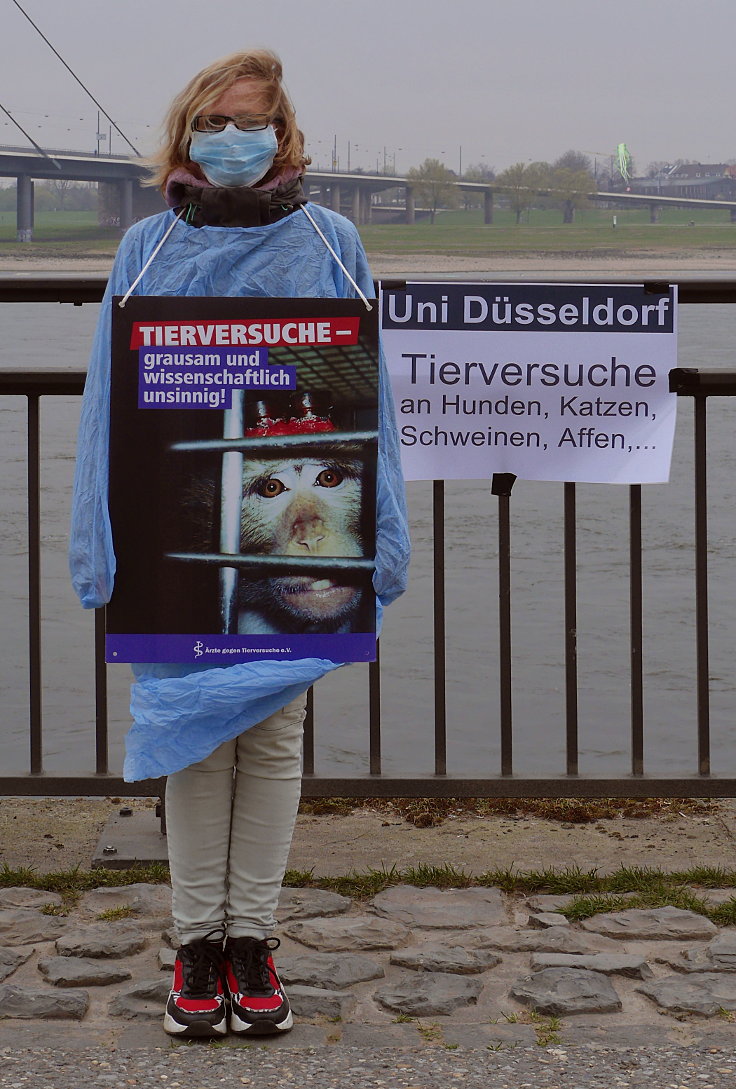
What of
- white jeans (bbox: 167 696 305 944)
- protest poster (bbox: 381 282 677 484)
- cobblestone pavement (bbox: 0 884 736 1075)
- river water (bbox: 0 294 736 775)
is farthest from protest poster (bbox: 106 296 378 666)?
river water (bbox: 0 294 736 775)

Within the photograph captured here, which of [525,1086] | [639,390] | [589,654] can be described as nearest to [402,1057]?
[525,1086]

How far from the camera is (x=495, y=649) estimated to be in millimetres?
7082

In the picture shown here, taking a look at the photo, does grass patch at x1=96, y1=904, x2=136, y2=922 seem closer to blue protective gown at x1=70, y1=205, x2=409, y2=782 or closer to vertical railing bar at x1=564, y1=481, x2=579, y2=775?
blue protective gown at x1=70, y1=205, x2=409, y2=782

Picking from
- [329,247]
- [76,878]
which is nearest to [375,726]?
[76,878]

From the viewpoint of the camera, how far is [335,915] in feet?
11.0

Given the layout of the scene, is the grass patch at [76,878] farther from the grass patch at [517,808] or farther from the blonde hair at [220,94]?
the blonde hair at [220,94]

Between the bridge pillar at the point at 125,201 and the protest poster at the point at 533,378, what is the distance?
34.9m

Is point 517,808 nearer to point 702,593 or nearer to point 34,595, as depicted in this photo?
point 702,593

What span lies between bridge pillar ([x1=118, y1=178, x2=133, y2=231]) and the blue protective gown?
3575 centimetres

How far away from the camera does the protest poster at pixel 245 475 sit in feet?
8.87

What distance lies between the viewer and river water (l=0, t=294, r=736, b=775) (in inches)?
224

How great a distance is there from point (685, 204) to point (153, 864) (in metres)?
78.4

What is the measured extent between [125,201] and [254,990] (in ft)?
131

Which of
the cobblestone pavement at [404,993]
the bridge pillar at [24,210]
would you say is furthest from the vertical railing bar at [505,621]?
the bridge pillar at [24,210]
